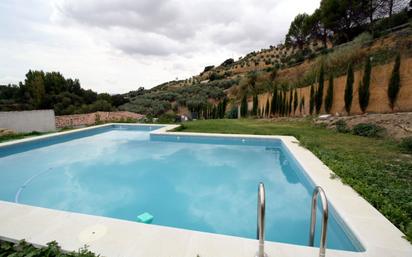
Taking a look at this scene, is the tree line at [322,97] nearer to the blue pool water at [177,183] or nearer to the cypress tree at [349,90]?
the cypress tree at [349,90]

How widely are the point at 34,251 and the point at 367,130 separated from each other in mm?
9206

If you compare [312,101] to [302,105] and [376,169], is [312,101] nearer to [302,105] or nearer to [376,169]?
[302,105]

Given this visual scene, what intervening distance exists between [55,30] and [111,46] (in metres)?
4.00

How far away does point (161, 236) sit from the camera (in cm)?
231

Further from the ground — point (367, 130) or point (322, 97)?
point (322, 97)

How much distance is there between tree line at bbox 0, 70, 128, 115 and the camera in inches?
907

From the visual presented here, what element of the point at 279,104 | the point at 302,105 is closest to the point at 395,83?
the point at 302,105

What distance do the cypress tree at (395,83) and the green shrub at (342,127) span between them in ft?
7.60

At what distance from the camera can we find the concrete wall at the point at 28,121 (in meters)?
9.85

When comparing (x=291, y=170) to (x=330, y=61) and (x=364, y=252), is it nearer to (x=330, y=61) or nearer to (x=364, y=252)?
(x=364, y=252)

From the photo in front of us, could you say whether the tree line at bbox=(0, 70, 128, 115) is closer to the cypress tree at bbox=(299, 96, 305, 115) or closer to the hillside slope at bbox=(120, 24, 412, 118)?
the hillside slope at bbox=(120, 24, 412, 118)

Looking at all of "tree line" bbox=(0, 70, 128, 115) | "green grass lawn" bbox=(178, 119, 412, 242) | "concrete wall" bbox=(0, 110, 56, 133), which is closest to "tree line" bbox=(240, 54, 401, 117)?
"green grass lawn" bbox=(178, 119, 412, 242)

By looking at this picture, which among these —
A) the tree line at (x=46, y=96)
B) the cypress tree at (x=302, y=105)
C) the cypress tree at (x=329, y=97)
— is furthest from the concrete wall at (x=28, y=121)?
the cypress tree at (x=329, y=97)

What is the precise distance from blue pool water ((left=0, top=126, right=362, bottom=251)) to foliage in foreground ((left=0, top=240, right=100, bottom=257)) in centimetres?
162
